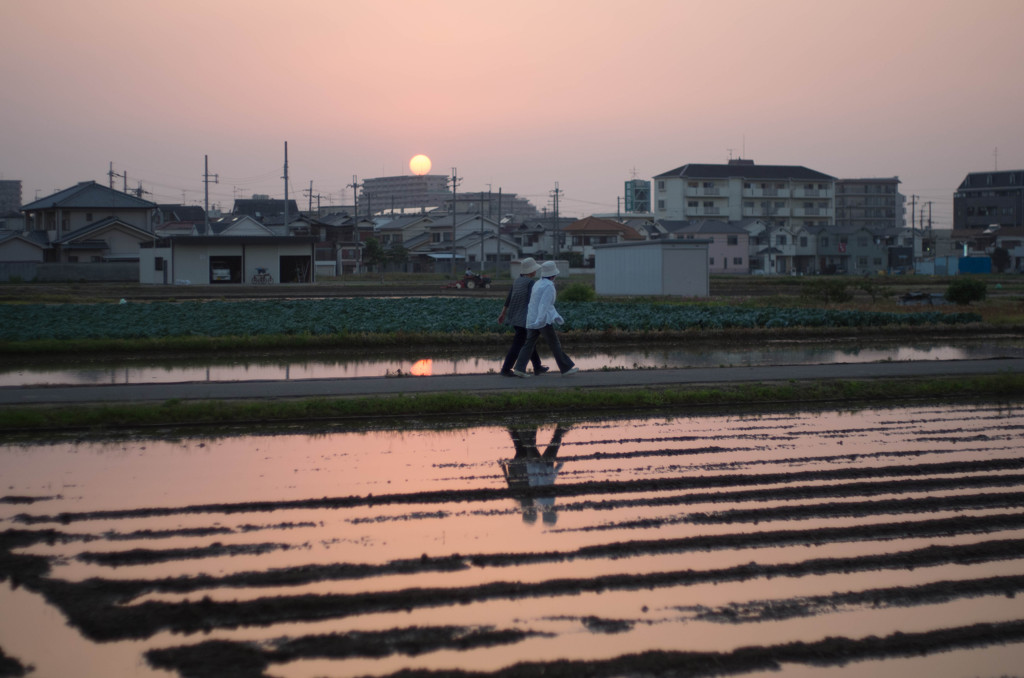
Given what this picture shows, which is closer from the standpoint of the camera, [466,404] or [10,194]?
[466,404]

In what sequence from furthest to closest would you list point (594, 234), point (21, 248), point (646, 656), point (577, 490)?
point (594, 234), point (21, 248), point (577, 490), point (646, 656)

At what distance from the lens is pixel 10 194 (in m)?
155

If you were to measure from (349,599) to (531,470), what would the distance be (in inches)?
111

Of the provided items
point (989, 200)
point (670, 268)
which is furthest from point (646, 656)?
point (989, 200)

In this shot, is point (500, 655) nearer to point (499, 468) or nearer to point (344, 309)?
point (499, 468)

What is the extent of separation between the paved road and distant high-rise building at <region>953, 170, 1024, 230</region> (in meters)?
98.6

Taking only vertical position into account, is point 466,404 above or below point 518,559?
above

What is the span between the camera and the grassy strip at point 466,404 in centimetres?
918

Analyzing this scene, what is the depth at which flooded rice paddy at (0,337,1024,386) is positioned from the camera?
13180 millimetres

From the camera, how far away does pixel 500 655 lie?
151 inches

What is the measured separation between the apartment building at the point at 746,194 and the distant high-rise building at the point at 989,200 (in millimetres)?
18313

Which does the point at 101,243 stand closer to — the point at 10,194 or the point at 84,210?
the point at 84,210

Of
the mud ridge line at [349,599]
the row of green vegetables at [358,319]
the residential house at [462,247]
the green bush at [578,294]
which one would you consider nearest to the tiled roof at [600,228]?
the residential house at [462,247]

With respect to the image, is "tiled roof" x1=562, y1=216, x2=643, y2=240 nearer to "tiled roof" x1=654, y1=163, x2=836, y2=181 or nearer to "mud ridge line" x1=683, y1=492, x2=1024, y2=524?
"tiled roof" x1=654, y1=163, x2=836, y2=181
